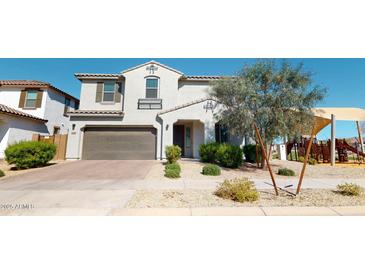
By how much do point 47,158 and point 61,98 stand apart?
10717mm

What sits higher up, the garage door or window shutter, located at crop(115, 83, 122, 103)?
window shutter, located at crop(115, 83, 122, 103)

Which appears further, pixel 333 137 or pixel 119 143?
pixel 119 143

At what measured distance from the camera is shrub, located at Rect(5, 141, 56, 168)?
9578 mm

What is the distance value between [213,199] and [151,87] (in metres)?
12.2

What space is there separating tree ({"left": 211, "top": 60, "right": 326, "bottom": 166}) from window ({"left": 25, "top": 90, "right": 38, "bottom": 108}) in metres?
17.5

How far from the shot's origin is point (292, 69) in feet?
30.5

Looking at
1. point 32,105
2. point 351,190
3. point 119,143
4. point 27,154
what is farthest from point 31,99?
point 351,190

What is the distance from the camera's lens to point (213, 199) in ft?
16.6

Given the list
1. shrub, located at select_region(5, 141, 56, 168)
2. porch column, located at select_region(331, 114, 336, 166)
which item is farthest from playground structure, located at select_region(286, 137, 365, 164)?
shrub, located at select_region(5, 141, 56, 168)

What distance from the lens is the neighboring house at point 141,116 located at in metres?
13.6

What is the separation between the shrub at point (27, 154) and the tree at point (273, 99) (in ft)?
36.9

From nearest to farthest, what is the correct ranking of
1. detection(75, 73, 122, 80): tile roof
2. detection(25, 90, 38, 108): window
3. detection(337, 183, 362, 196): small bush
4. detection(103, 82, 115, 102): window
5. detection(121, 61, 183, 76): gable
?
detection(337, 183, 362, 196): small bush, detection(121, 61, 183, 76): gable, detection(75, 73, 122, 80): tile roof, detection(103, 82, 115, 102): window, detection(25, 90, 38, 108): window

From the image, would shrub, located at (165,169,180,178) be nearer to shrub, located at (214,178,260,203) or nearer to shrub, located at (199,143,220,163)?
shrub, located at (214,178,260,203)

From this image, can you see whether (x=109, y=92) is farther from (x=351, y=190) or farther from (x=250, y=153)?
(x=351, y=190)
